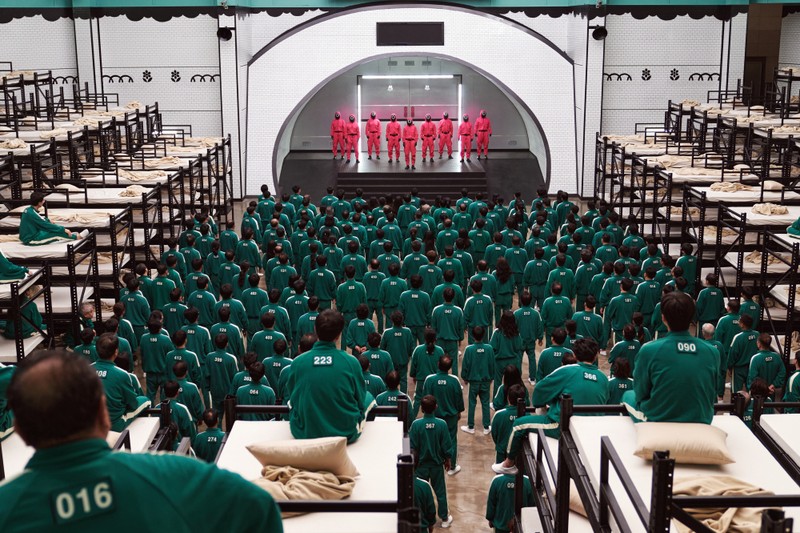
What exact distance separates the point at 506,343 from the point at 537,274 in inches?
135

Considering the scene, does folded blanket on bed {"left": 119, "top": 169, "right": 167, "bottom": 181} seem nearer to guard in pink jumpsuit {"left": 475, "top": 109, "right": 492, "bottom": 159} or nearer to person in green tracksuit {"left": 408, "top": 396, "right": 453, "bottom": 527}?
person in green tracksuit {"left": 408, "top": 396, "right": 453, "bottom": 527}

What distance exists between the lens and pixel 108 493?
2.81 m

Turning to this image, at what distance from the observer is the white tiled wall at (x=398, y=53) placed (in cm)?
2623

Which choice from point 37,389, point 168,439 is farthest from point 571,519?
point 37,389

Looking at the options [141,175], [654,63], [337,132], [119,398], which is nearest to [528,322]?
[119,398]

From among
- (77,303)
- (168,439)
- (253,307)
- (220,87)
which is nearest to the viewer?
(168,439)

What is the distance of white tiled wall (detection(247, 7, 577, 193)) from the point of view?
1033 inches

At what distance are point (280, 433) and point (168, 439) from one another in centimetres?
142

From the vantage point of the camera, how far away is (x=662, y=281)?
13.9 meters

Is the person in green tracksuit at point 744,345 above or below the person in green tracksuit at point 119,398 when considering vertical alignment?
below

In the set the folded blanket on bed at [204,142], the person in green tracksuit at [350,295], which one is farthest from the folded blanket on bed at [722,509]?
the folded blanket on bed at [204,142]

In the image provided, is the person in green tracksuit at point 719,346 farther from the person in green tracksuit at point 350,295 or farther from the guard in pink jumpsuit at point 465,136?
the guard in pink jumpsuit at point 465,136

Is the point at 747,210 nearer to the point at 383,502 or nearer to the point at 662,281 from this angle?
the point at 662,281

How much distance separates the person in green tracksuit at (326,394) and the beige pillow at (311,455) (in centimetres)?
48
